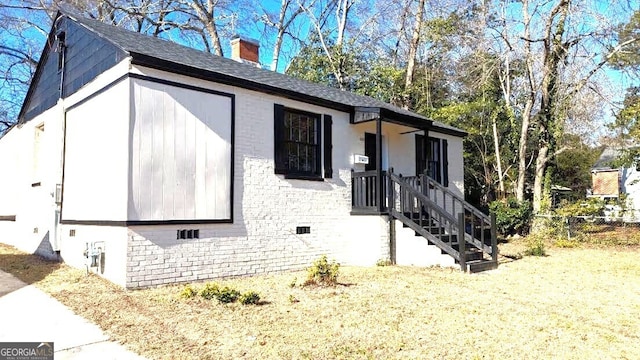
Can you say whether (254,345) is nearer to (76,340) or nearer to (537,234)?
(76,340)

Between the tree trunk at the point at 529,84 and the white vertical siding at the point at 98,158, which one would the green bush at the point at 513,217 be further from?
the white vertical siding at the point at 98,158

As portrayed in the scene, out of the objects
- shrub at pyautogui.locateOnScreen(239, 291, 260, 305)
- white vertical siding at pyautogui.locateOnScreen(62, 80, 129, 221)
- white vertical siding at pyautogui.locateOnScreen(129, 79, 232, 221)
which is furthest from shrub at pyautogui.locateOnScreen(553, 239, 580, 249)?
white vertical siding at pyautogui.locateOnScreen(62, 80, 129, 221)

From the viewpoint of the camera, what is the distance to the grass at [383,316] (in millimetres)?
4121

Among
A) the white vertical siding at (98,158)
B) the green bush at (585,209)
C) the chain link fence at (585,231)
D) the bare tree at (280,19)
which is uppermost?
the bare tree at (280,19)

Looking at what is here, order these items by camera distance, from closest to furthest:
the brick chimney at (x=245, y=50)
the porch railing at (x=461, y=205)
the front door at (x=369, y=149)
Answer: the porch railing at (x=461, y=205)
the front door at (x=369, y=149)
the brick chimney at (x=245, y=50)

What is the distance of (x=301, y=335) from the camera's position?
448 cm

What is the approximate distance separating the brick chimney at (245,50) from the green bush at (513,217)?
402 inches

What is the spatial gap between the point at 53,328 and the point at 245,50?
989cm

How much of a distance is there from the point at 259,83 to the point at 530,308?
19.6 ft

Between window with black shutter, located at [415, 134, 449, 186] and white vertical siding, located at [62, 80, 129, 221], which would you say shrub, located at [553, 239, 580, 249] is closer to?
window with black shutter, located at [415, 134, 449, 186]

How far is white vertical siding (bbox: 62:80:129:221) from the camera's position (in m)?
6.83

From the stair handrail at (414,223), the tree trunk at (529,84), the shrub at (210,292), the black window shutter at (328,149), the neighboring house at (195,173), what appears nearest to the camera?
the shrub at (210,292)

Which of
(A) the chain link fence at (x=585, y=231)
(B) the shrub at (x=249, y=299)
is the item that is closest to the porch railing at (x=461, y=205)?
(A) the chain link fence at (x=585, y=231)

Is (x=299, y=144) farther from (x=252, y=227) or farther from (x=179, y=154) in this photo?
(x=179, y=154)
